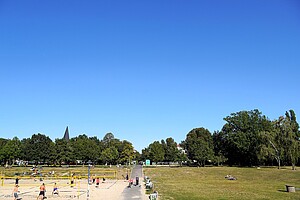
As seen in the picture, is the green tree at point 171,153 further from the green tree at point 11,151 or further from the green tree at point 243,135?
the green tree at point 11,151

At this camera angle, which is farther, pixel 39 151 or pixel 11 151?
pixel 11 151

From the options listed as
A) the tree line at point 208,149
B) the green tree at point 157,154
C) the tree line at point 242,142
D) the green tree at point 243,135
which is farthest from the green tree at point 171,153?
the green tree at point 243,135

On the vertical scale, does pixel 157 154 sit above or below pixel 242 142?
below

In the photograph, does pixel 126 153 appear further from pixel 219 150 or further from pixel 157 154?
pixel 219 150

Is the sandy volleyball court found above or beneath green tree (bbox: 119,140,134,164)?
beneath

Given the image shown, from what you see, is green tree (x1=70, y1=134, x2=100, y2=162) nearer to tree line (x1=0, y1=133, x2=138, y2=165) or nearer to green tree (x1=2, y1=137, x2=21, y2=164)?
tree line (x1=0, y1=133, x2=138, y2=165)

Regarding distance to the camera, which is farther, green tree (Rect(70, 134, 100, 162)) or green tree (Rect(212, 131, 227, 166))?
green tree (Rect(70, 134, 100, 162))

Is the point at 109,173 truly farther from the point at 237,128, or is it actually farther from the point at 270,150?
the point at 237,128

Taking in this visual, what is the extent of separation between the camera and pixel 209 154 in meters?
89.4

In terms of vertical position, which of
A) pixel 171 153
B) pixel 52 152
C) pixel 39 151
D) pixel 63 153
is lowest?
pixel 171 153

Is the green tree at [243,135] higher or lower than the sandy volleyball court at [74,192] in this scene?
higher

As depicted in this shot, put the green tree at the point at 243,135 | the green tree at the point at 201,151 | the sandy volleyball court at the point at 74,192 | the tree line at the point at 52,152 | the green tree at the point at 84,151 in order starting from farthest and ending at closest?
the green tree at the point at 84,151
the tree line at the point at 52,152
the green tree at the point at 201,151
the green tree at the point at 243,135
the sandy volleyball court at the point at 74,192

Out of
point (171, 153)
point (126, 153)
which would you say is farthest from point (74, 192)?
point (171, 153)

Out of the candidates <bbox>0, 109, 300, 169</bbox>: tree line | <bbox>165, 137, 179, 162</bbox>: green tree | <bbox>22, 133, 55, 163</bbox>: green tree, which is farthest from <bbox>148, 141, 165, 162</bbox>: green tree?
<bbox>22, 133, 55, 163</bbox>: green tree
